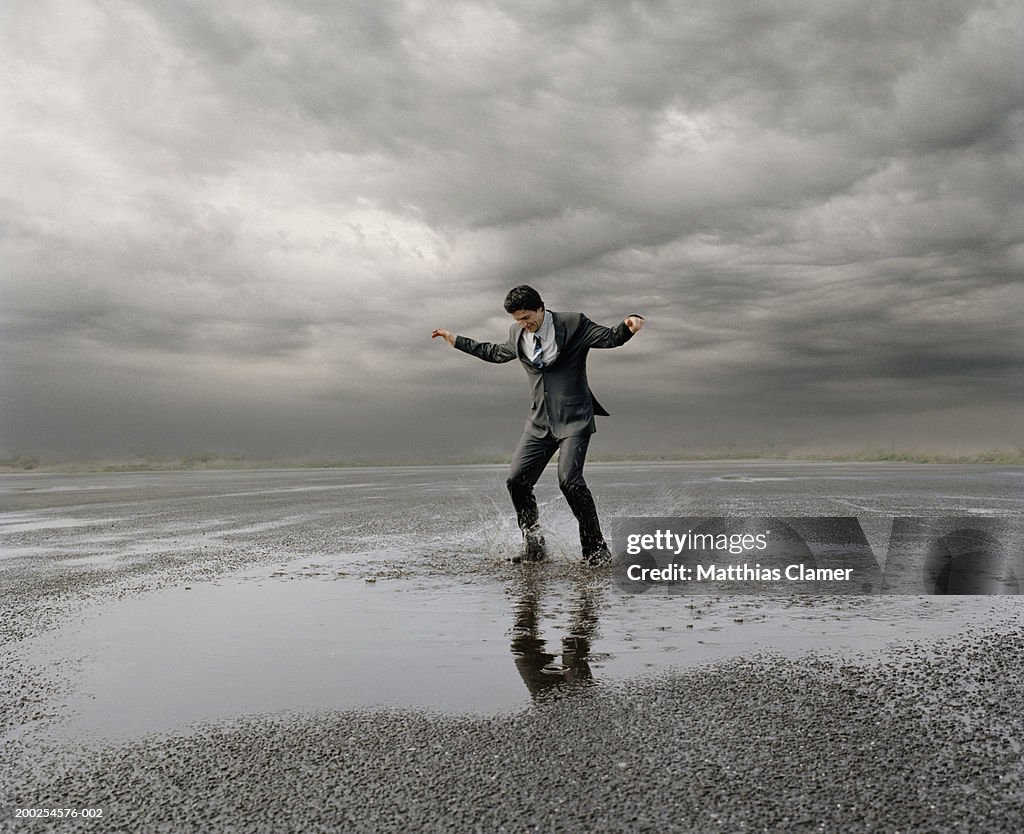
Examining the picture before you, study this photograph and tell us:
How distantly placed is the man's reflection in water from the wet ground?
0.02 meters

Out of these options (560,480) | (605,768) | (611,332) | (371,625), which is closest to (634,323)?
(611,332)

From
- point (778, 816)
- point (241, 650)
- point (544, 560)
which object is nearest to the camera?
point (778, 816)

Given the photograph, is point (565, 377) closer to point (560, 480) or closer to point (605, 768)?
point (560, 480)

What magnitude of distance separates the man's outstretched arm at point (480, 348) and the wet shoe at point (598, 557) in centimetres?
181

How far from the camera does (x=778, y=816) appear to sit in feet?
7.64

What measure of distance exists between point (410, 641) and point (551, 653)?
80 centimetres

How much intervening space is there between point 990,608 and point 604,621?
7.70 feet

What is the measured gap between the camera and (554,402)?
25.0 ft

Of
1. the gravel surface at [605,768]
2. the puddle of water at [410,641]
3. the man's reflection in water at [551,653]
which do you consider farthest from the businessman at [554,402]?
the gravel surface at [605,768]

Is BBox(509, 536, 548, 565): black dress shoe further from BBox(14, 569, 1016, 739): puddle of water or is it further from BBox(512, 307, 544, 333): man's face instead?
BBox(512, 307, 544, 333): man's face

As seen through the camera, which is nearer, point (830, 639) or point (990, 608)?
point (830, 639)

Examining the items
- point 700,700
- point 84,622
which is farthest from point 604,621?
point 84,622

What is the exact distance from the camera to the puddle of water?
3.58 m

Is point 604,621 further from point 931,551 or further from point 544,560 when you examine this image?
point 931,551
